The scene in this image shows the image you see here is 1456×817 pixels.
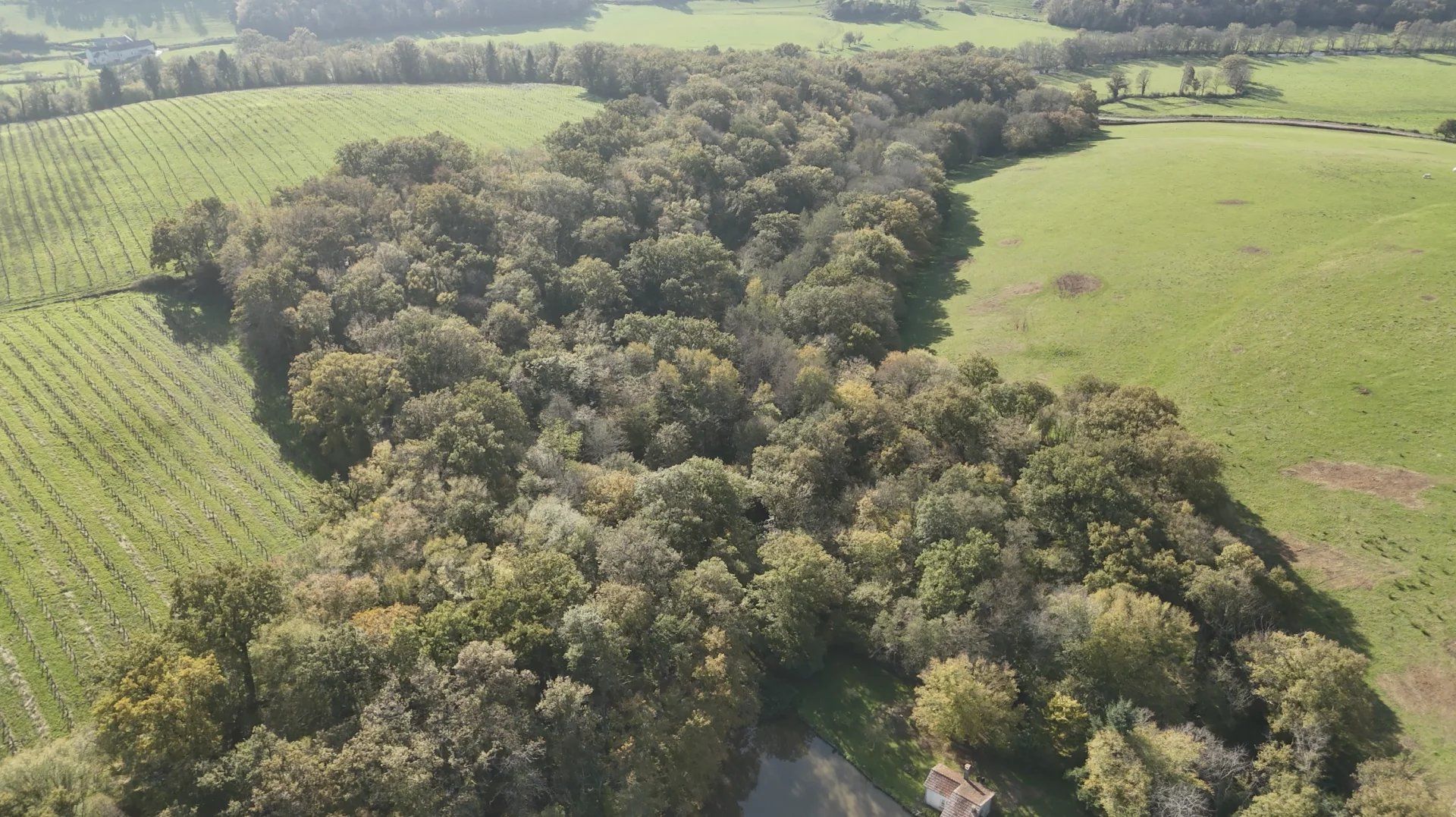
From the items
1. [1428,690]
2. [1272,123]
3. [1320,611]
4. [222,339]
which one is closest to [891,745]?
[1320,611]

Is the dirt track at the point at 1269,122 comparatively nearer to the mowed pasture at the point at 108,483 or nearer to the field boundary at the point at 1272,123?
the field boundary at the point at 1272,123

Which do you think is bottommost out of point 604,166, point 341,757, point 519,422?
point 341,757

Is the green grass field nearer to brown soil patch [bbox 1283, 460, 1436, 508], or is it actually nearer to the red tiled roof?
brown soil patch [bbox 1283, 460, 1436, 508]

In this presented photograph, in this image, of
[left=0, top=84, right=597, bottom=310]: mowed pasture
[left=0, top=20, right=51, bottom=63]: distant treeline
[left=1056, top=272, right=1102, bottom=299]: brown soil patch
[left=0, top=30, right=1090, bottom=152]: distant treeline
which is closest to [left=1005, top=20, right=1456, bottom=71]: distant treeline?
[left=0, top=30, right=1090, bottom=152]: distant treeline

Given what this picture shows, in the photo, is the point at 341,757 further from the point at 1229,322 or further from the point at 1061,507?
the point at 1229,322

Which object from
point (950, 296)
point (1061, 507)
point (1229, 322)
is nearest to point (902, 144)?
point (950, 296)

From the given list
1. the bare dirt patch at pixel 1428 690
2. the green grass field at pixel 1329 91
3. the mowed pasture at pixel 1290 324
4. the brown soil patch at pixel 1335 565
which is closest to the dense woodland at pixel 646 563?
the brown soil patch at pixel 1335 565

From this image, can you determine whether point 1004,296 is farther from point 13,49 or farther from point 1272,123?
point 13,49
